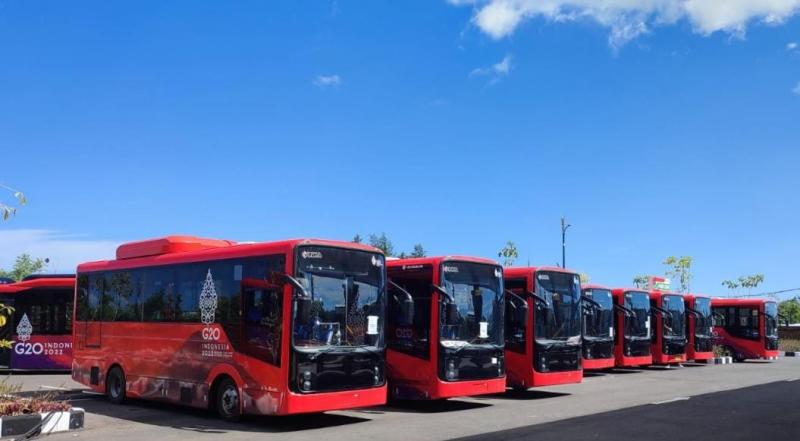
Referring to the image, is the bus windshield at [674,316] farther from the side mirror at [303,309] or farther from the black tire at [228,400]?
the side mirror at [303,309]

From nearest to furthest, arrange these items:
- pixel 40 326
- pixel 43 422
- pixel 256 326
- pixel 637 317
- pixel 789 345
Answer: pixel 43 422 → pixel 256 326 → pixel 40 326 → pixel 637 317 → pixel 789 345

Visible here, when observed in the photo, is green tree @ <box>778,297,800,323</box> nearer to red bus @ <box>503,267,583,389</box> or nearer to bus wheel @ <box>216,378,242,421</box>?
red bus @ <box>503,267,583,389</box>

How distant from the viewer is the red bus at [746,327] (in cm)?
3259

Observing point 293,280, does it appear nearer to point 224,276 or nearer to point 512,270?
point 224,276

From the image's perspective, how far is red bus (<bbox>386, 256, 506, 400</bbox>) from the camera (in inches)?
552

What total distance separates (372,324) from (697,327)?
69.0ft

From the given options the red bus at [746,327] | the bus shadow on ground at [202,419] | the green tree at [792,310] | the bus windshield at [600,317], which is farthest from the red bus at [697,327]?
the green tree at [792,310]

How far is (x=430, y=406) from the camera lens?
50.7ft

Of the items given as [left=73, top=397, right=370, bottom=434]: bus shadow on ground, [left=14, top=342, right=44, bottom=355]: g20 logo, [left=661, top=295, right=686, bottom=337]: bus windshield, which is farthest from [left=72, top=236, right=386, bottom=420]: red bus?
[left=661, top=295, right=686, bottom=337]: bus windshield

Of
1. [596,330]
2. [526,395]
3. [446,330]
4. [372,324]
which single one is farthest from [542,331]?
[372,324]

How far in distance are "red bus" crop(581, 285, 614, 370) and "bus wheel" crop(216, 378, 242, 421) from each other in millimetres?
11508

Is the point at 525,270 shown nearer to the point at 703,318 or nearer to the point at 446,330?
the point at 446,330

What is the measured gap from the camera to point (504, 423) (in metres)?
12.3

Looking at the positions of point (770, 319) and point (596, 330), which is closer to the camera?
point (596, 330)
